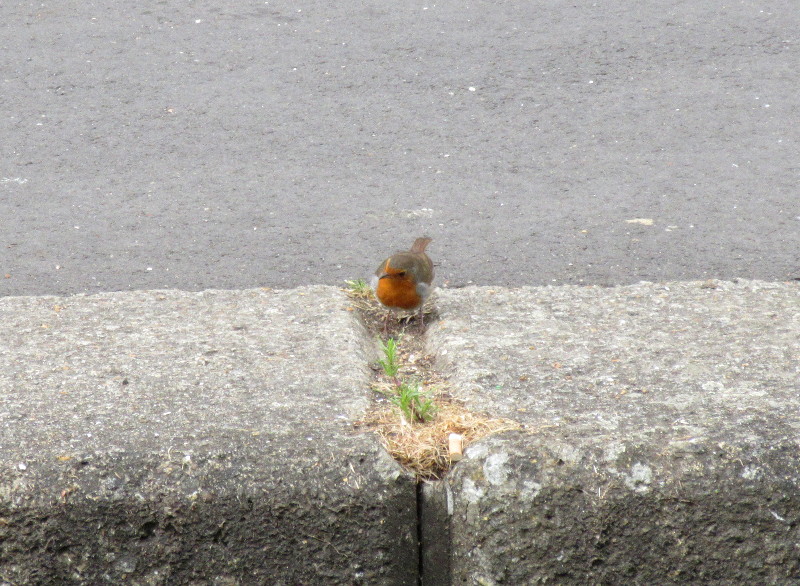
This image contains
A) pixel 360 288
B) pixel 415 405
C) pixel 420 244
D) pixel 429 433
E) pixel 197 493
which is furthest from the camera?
pixel 420 244

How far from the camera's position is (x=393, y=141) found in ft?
16.1

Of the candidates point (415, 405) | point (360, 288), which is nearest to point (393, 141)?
point (360, 288)

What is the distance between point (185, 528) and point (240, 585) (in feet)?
0.64

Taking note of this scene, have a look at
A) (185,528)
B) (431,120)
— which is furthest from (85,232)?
(185,528)

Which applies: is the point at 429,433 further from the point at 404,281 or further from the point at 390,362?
the point at 404,281

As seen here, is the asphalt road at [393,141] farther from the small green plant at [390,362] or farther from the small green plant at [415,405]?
the small green plant at [415,405]

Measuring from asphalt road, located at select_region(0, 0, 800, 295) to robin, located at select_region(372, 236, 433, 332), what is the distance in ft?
1.19

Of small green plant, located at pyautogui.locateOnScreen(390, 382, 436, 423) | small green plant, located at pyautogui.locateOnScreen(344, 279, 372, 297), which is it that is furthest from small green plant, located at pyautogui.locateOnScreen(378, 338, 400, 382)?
small green plant, located at pyautogui.locateOnScreen(344, 279, 372, 297)

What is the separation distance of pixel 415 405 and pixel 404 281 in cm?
76

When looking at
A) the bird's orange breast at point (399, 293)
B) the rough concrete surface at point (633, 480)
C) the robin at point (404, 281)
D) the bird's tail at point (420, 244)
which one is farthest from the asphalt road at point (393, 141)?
the rough concrete surface at point (633, 480)

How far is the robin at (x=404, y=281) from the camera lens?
306 centimetres

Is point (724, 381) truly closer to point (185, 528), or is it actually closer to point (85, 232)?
point (185, 528)

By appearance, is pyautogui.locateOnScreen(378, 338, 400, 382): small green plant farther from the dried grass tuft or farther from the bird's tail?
the bird's tail

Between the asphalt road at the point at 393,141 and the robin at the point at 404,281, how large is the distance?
363 mm
